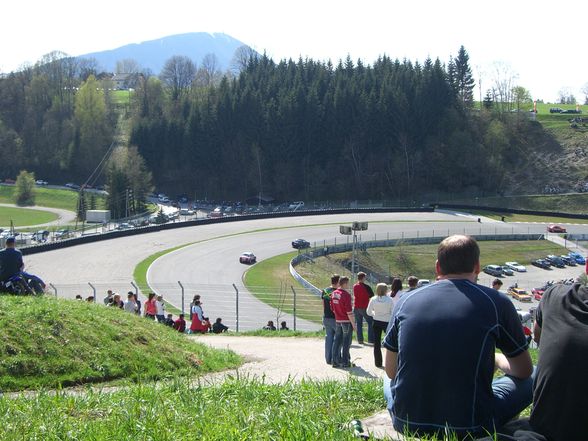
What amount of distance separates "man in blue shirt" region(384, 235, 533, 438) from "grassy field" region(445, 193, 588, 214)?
8745 centimetres

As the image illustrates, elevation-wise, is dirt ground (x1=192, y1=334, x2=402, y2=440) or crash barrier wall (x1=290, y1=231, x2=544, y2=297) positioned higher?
dirt ground (x1=192, y1=334, x2=402, y2=440)

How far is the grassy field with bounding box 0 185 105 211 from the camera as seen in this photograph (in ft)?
346

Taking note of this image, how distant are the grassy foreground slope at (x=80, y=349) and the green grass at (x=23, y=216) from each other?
82277 mm

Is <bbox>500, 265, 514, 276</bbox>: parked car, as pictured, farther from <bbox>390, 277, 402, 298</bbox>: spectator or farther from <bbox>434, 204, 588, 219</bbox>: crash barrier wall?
<bbox>390, 277, 402, 298</bbox>: spectator

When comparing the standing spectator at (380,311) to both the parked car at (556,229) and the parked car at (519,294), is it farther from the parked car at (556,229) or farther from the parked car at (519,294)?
the parked car at (556,229)

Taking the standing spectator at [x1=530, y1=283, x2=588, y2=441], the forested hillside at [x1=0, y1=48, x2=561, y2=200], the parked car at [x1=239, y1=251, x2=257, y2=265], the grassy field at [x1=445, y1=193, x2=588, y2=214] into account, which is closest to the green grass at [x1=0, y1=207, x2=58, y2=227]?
the forested hillside at [x1=0, y1=48, x2=561, y2=200]

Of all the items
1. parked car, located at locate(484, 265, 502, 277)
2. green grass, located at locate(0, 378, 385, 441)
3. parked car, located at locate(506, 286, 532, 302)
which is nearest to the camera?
green grass, located at locate(0, 378, 385, 441)

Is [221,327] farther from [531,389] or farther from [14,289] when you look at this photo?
[531,389]

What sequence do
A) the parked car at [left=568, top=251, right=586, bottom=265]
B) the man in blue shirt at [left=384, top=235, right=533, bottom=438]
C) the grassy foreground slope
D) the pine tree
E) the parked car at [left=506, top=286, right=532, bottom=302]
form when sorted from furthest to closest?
the pine tree, the parked car at [left=568, top=251, right=586, bottom=265], the parked car at [left=506, top=286, right=532, bottom=302], the grassy foreground slope, the man in blue shirt at [left=384, top=235, right=533, bottom=438]

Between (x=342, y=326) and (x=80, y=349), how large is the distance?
4395 millimetres

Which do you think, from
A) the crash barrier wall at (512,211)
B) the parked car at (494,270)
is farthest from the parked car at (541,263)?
the crash barrier wall at (512,211)

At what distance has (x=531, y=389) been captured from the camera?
16.9ft

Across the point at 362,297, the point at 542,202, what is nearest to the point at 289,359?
the point at 362,297

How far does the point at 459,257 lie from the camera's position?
4855 mm
